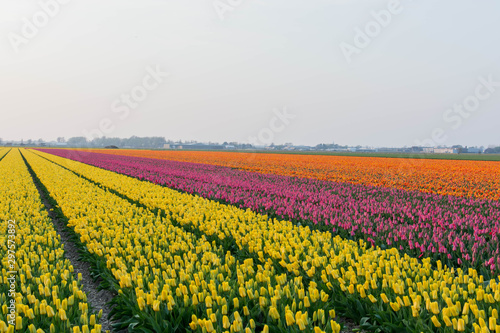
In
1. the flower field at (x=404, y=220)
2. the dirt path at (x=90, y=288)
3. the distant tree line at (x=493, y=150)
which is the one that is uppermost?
the distant tree line at (x=493, y=150)

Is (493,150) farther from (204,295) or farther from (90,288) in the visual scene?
(204,295)

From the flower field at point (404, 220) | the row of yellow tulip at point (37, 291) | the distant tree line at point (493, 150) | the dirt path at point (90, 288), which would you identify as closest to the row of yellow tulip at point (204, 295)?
the dirt path at point (90, 288)

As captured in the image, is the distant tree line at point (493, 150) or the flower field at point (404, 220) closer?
the flower field at point (404, 220)

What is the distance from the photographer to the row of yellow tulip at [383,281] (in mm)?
3275

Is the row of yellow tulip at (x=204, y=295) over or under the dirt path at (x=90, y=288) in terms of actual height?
over


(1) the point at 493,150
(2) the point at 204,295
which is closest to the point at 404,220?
(2) the point at 204,295

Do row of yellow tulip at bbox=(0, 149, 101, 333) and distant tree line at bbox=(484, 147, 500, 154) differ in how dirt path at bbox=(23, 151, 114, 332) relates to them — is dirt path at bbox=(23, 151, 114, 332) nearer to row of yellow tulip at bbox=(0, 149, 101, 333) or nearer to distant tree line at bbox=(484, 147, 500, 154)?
row of yellow tulip at bbox=(0, 149, 101, 333)

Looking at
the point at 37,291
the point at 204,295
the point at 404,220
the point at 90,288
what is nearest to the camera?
the point at 204,295

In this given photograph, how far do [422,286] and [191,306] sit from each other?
2.53 metres

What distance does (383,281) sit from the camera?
397 centimetres

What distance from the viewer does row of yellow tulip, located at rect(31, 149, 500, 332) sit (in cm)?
328

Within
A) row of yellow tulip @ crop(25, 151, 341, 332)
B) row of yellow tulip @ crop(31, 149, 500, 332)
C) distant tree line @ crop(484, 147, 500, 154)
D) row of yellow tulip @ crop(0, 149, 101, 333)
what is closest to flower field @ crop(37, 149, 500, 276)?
row of yellow tulip @ crop(31, 149, 500, 332)

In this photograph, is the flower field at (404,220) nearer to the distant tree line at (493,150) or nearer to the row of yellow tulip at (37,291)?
the row of yellow tulip at (37,291)

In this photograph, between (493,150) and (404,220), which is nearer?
(404,220)
